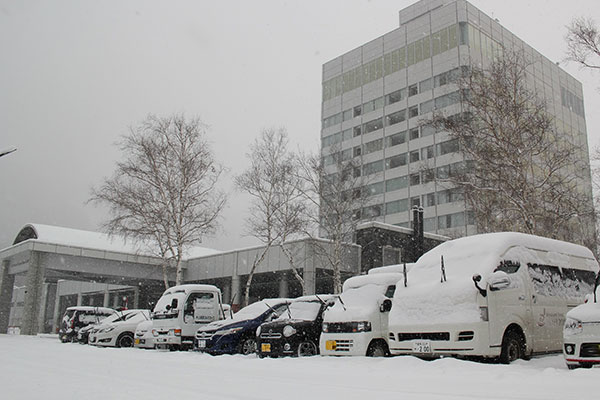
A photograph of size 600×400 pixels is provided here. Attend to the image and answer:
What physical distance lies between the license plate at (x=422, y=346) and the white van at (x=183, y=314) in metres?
9.11

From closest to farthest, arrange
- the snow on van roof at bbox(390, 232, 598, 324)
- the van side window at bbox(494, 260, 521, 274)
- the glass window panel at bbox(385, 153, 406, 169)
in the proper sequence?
1. the snow on van roof at bbox(390, 232, 598, 324)
2. the van side window at bbox(494, 260, 521, 274)
3. the glass window panel at bbox(385, 153, 406, 169)

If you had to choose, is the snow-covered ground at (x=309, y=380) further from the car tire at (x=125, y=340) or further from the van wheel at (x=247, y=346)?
the car tire at (x=125, y=340)

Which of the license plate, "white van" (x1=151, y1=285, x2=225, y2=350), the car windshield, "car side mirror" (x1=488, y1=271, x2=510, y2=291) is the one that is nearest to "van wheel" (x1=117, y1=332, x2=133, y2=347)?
"white van" (x1=151, y1=285, x2=225, y2=350)

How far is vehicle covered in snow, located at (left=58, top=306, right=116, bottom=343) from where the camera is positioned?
23922 millimetres

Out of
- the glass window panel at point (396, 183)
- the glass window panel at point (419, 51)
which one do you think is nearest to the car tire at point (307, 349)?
the glass window panel at point (396, 183)

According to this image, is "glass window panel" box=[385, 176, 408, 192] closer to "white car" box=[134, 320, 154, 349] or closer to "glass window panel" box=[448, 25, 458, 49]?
"glass window panel" box=[448, 25, 458, 49]

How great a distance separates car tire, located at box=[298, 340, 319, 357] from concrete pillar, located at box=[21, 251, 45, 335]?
2518 cm

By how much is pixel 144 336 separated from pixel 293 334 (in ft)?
25.5

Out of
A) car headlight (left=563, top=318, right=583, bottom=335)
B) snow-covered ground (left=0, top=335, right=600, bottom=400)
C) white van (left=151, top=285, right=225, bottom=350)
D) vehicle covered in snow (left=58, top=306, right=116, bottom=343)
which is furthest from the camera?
vehicle covered in snow (left=58, top=306, right=116, bottom=343)

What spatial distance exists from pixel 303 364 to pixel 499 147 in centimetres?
1302

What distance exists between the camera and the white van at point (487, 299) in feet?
31.0

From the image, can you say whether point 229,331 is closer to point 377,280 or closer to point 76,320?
point 377,280

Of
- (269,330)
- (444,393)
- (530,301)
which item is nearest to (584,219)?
(530,301)

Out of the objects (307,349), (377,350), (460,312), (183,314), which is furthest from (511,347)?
(183,314)
